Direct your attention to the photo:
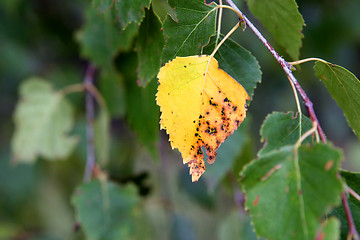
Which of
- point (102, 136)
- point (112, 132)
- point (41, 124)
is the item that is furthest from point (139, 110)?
point (112, 132)

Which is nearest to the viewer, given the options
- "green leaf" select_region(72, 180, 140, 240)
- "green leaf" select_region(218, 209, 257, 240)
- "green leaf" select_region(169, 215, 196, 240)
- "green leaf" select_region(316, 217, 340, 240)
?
"green leaf" select_region(316, 217, 340, 240)

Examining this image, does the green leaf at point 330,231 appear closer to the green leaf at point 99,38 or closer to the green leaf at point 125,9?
the green leaf at point 125,9

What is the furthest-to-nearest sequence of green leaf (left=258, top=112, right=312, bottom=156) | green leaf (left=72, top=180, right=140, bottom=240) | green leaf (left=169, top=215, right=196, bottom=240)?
green leaf (left=169, top=215, right=196, bottom=240), green leaf (left=72, top=180, right=140, bottom=240), green leaf (left=258, top=112, right=312, bottom=156)

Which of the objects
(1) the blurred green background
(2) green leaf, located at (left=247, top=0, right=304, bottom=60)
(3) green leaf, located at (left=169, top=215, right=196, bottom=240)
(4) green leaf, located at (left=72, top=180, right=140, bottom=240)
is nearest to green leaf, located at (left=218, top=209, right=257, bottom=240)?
(1) the blurred green background

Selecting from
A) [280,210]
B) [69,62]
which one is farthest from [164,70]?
[69,62]

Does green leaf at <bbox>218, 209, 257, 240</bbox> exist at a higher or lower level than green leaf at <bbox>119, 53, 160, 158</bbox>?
lower

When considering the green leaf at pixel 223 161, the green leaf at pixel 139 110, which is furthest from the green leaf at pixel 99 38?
the green leaf at pixel 223 161

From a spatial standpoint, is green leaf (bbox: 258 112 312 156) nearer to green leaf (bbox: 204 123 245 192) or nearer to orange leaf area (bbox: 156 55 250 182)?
orange leaf area (bbox: 156 55 250 182)
